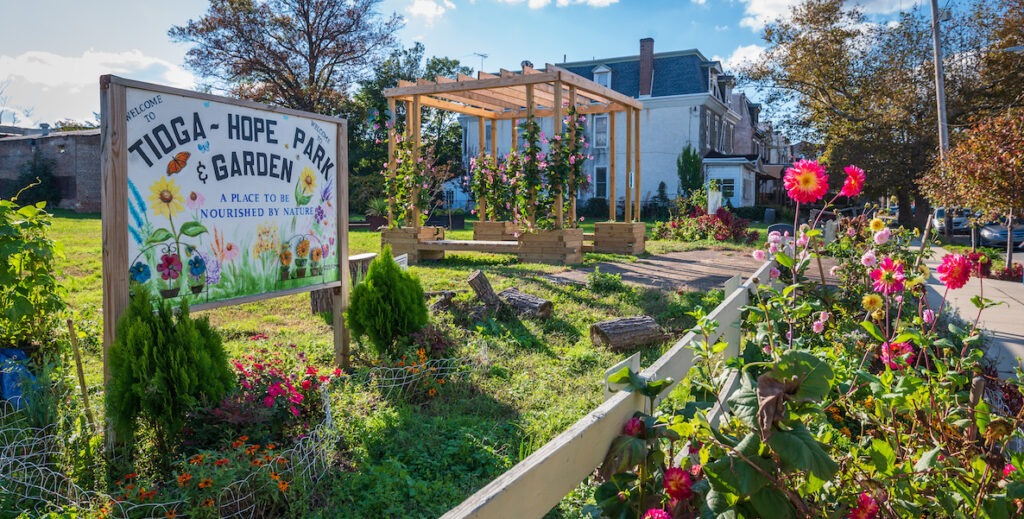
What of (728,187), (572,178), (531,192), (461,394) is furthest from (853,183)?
(728,187)

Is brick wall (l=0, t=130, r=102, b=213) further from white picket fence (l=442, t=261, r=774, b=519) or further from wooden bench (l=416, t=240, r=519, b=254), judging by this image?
white picket fence (l=442, t=261, r=774, b=519)

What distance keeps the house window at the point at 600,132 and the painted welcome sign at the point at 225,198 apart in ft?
96.7

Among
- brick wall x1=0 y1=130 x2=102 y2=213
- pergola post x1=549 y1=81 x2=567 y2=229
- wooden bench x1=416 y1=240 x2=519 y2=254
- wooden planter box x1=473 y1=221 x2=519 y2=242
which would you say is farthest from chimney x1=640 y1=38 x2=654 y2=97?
brick wall x1=0 y1=130 x2=102 y2=213

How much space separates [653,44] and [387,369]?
31240 mm

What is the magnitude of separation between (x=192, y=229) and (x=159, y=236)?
0.81 ft

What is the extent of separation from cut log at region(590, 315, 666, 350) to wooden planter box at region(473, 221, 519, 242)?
27.1ft

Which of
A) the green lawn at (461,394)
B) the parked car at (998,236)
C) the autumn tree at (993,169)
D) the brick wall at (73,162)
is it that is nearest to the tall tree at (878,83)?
the parked car at (998,236)

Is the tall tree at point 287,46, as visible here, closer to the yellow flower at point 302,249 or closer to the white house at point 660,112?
the white house at point 660,112

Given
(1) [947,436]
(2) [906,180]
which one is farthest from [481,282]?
(2) [906,180]

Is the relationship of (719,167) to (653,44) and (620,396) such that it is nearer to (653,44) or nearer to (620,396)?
(653,44)

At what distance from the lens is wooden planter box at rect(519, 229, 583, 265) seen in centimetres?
1130

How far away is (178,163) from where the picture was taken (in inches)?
151

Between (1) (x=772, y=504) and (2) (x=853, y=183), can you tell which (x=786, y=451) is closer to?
(1) (x=772, y=504)

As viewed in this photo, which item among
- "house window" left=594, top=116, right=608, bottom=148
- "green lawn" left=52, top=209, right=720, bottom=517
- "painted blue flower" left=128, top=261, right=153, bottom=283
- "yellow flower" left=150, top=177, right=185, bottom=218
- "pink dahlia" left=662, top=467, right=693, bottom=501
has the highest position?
"house window" left=594, top=116, right=608, bottom=148
